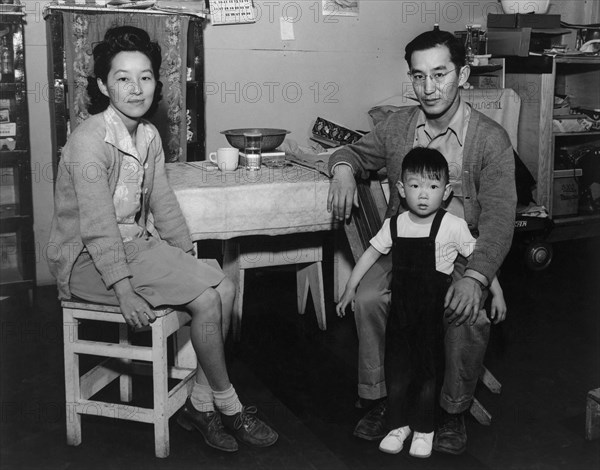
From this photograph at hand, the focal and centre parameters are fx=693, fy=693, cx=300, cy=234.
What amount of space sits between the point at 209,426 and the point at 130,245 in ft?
2.13

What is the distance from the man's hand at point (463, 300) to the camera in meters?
2.16

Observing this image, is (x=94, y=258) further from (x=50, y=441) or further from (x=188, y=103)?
(x=188, y=103)

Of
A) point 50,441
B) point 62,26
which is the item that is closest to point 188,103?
point 62,26

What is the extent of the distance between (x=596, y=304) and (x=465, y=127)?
1.81 meters

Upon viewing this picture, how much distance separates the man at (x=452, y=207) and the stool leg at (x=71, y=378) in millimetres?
918

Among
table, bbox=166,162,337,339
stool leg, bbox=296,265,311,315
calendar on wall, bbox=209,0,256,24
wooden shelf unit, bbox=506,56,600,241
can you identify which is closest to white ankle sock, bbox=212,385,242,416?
table, bbox=166,162,337,339

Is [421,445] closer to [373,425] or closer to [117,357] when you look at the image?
[373,425]

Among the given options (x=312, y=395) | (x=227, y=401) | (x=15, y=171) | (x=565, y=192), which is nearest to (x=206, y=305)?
(x=227, y=401)

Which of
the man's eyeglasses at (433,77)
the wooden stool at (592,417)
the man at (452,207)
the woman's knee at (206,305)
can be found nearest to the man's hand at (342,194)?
the man at (452,207)

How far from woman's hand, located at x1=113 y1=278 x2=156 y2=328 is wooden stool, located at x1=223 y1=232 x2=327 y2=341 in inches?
42.4

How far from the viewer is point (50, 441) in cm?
230

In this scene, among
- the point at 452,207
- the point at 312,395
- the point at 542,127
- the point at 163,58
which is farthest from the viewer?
the point at 542,127

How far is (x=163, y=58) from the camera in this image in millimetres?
3719

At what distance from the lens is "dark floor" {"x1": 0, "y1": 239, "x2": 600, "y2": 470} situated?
2.21m
